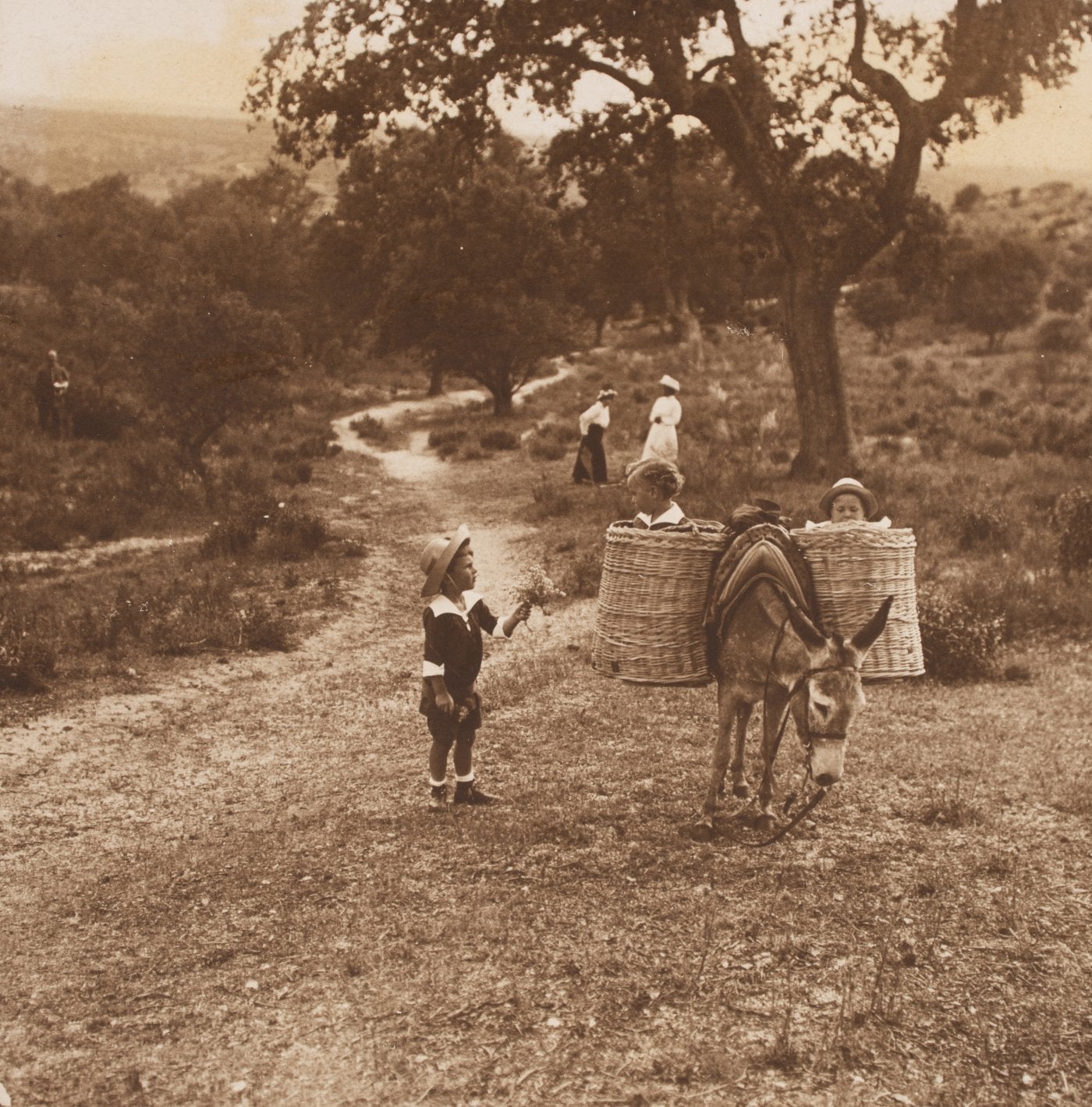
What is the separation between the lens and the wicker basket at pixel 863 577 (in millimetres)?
5199

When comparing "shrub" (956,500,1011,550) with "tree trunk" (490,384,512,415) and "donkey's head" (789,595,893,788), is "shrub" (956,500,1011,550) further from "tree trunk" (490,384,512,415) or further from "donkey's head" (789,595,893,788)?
"tree trunk" (490,384,512,415)

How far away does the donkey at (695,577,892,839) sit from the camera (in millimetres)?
4875

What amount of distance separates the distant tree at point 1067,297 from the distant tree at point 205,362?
3512cm

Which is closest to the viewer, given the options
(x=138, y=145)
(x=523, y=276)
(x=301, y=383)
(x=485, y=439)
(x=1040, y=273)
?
(x=485, y=439)

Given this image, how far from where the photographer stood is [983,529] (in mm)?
13820

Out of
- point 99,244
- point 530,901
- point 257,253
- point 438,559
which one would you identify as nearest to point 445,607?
point 438,559

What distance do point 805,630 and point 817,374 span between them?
43.1 ft

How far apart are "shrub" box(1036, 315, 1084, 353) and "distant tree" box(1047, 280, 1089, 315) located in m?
4.10

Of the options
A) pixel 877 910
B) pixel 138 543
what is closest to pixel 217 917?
pixel 877 910

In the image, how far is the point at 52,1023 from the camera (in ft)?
14.6

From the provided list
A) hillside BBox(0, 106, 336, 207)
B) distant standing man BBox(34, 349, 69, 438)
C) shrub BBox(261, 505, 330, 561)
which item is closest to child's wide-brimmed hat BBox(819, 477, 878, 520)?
shrub BBox(261, 505, 330, 561)

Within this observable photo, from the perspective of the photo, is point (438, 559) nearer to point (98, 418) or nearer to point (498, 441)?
point (498, 441)

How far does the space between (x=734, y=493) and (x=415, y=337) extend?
52.0 ft

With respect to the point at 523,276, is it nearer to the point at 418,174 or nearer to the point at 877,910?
the point at 418,174
